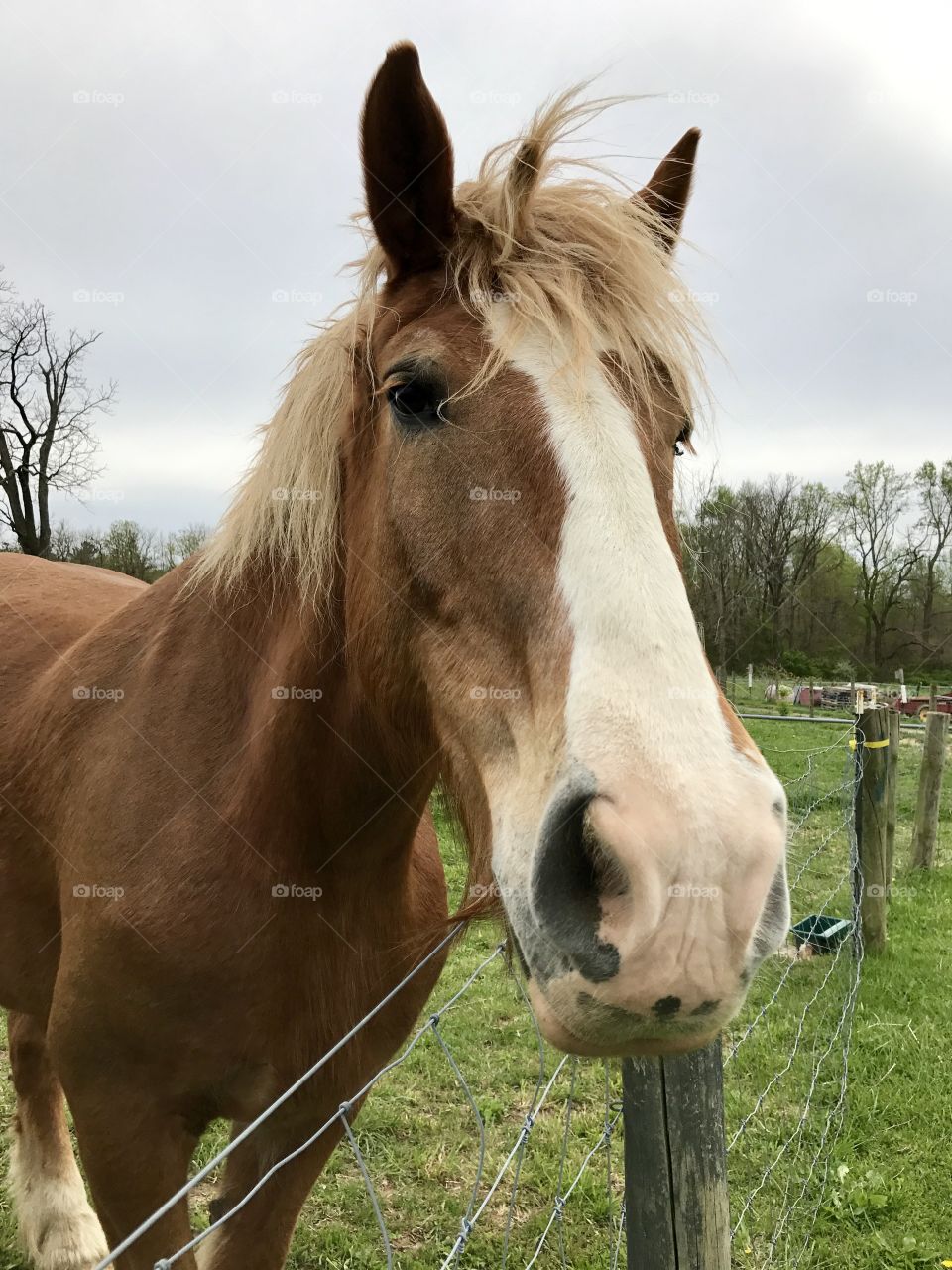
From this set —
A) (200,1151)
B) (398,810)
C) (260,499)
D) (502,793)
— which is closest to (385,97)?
(260,499)

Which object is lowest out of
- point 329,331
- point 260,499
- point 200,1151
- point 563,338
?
point 200,1151

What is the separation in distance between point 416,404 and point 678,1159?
1.65 metres

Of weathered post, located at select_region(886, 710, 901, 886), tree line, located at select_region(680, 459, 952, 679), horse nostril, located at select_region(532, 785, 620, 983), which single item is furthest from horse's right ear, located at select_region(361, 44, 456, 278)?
tree line, located at select_region(680, 459, 952, 679)

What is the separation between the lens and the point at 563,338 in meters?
1.63

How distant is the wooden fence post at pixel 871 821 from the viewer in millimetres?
5355

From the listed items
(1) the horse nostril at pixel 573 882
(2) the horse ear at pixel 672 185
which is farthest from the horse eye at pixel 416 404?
(2) the horse ear at pixel 672 185

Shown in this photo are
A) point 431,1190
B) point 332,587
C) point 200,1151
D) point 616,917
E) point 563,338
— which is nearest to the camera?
point 616,917

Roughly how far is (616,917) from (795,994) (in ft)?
16.2

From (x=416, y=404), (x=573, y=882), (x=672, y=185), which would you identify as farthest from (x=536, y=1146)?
(x=672, y=185)

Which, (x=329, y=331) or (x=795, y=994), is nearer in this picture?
(x=329, y=331)

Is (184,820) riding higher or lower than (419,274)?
lower

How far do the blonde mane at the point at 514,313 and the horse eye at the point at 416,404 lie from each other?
0.31ft

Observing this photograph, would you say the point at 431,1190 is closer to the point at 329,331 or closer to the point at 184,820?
the point at 184,820

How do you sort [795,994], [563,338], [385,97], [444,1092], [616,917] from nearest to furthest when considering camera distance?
[616,917] → [563,338] → [385,97] → [444,1092] → [795,994]
